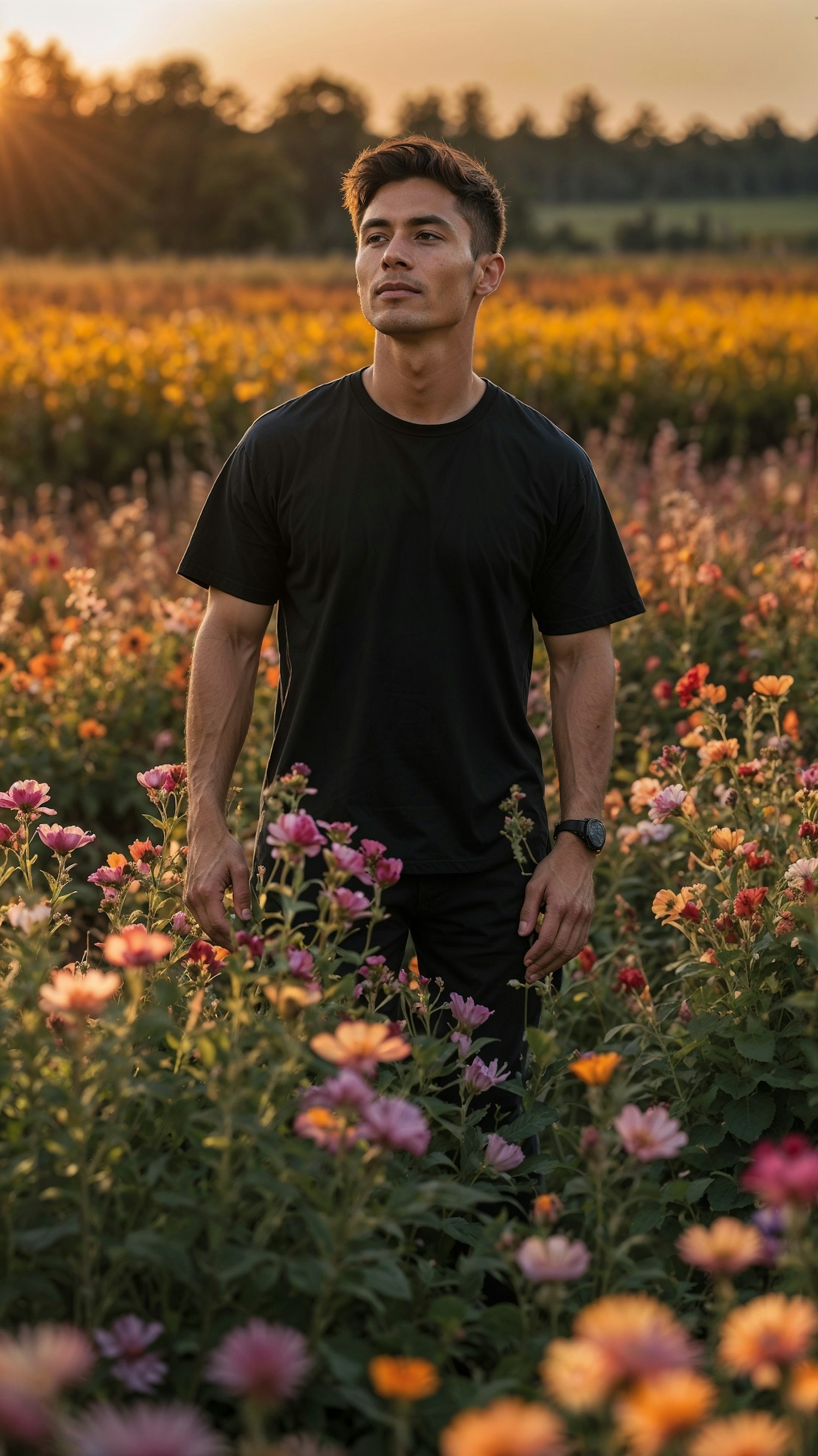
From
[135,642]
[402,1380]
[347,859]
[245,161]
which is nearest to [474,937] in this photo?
[347,859]

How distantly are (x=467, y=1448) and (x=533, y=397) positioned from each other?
430 inches

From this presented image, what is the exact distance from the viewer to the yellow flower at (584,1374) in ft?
3.33

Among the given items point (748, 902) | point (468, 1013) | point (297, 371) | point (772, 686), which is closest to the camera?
point (468, 1013)

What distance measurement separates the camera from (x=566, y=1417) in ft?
5.13

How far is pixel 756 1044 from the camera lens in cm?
253

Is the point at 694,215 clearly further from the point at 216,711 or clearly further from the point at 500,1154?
the point at 500,1154

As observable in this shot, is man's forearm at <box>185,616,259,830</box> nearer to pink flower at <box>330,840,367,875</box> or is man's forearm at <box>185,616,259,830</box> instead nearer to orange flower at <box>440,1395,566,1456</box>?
pink flower at <box>330,840,367,875</box>

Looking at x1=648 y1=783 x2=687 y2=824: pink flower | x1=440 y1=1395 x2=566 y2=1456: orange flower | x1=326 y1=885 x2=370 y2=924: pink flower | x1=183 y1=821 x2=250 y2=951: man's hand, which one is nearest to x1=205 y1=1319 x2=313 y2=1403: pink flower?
x1=440 y1=1395 x2=566 y2=1456: orange flower

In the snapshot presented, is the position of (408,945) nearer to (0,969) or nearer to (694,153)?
(0,969)

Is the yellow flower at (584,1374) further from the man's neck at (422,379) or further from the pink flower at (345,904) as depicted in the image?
the man's neck at (422,379)

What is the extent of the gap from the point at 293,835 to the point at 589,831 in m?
1.05

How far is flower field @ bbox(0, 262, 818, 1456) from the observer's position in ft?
3.71

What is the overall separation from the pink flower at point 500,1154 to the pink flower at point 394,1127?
712 millimetres

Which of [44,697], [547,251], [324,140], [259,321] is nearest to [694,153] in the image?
[324,140]
